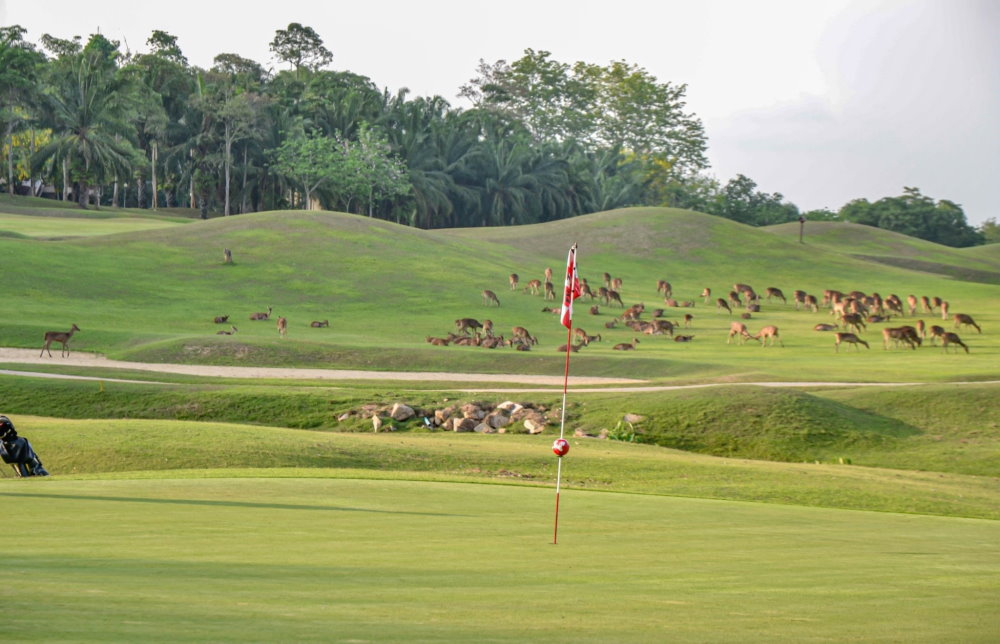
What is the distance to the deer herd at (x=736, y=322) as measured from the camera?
52.0 metres

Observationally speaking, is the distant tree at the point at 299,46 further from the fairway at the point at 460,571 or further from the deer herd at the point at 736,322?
the fairway at the point at 460,571

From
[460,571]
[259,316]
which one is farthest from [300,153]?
[460,571]

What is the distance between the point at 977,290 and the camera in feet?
300

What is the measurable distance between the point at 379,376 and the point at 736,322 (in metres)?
23.9

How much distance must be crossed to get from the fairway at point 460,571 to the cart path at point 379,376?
68.3 ft

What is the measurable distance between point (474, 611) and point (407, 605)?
485 millimetres

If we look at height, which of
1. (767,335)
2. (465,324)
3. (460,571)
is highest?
(767,335)

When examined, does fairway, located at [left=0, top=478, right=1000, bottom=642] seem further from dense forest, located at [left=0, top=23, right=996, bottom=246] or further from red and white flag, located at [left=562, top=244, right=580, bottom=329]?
dense forest, located at [left=0, top=23, right=996, bottom=246]

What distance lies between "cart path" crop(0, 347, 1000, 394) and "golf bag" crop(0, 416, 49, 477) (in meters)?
16.5

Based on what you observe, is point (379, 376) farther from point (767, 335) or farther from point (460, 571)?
point (460, 571)

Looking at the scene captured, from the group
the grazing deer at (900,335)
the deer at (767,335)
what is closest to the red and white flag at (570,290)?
the deer at (767,335)

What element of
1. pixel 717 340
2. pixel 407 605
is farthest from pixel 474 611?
pixel 717 340

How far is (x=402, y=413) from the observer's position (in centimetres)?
3256

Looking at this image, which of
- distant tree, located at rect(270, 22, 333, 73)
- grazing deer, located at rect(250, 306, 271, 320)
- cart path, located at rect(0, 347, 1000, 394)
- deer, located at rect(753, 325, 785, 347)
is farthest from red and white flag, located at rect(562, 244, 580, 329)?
distant tree, located at rect(270, 22, 333, 73)
